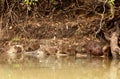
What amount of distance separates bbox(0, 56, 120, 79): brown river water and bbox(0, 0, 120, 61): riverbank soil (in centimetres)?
66

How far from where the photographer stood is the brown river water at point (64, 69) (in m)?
4.51

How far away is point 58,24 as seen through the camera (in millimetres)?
6793

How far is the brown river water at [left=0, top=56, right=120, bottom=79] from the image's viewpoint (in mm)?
4512

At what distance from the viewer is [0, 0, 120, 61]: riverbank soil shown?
20.4ft

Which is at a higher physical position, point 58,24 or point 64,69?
point 58,24

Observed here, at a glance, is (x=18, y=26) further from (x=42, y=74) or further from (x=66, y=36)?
(x=42, y=74)

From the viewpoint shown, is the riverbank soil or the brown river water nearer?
the brown river water

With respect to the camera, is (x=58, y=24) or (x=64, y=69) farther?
(x=58, y=24)

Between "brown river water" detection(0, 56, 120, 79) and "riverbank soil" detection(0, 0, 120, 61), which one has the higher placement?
"riverbank soil" detection(0, 0, 120, 61)

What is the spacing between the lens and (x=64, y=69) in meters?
4.91

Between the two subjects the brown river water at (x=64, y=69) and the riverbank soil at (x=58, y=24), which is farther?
the riverbank soil at (x=58, y=24)

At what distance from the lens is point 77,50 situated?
237 inches

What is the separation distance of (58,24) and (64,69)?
201 cm

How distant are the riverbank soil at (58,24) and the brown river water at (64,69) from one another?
25.9 inches
